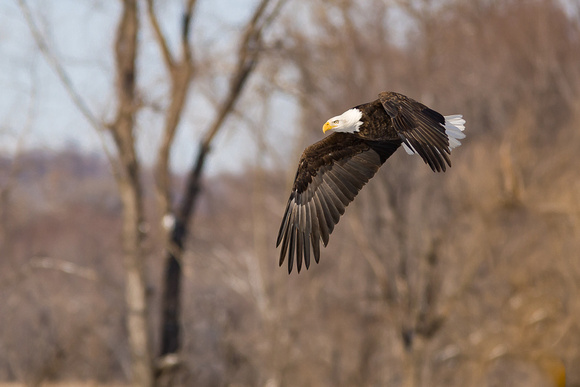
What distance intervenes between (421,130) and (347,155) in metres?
1.80

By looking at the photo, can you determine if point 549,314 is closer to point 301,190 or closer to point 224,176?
point 301,190

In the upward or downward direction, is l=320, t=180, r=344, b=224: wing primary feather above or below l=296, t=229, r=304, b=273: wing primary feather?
above

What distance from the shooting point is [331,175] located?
6.11m

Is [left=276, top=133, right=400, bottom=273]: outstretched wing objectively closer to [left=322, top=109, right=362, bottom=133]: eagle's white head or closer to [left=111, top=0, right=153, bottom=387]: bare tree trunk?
[left=322, top=109, right=362, bottom=133]: eagle's white head

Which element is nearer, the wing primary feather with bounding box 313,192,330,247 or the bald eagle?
the bald eagle

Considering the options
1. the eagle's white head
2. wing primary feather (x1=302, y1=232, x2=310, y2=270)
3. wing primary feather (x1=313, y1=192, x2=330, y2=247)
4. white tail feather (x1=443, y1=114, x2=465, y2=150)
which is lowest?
wing primary feather (x1=302, y1=232, x2=310, y2=270)

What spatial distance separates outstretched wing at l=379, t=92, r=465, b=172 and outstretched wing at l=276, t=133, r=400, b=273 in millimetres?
1189

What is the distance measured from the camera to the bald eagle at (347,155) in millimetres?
4491

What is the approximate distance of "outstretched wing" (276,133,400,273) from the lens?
584 centimetres

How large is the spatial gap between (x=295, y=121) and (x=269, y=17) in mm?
4352

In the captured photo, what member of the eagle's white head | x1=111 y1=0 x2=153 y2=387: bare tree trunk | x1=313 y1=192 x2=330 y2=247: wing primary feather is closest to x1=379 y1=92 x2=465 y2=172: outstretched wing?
the eagle's white head

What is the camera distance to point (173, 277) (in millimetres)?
11547

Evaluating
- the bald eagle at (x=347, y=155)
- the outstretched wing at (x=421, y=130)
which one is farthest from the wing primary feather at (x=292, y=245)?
the outstretched wing at (x=421, y=130)

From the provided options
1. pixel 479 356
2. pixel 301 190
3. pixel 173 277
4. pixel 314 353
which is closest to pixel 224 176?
pixel 314 353
